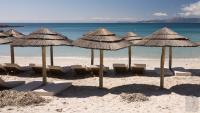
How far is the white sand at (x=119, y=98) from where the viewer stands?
26.7 ft

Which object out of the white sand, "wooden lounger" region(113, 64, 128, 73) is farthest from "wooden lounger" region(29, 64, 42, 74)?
Answer: "wooden lounger" region(113, 64, 128, 73)

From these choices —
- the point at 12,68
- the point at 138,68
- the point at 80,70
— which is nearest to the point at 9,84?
the point at 12,68

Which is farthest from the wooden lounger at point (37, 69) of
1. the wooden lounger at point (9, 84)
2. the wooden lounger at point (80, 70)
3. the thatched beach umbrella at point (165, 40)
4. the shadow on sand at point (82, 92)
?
the thatched beach umbrella at point (165, 40)

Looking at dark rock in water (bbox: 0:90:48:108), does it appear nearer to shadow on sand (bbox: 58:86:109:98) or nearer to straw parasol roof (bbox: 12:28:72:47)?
shadow on sand (bbox: 58:86:109:98)

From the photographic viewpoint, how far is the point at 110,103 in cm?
873

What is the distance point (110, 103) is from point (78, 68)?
152 inches

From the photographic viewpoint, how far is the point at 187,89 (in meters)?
10.2

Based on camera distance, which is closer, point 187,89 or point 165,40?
point 165,40

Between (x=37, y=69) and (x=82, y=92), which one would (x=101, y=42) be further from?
(x=37, y=69)

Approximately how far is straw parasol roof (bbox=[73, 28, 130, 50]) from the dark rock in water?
6.83 feet

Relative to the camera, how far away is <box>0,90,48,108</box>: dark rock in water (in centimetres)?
842

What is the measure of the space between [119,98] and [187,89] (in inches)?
96.8

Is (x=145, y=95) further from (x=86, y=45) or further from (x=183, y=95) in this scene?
(x=86, y=45)

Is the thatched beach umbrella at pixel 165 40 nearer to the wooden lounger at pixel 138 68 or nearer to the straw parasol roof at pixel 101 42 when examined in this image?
the straw parasol roof at pixel 101 42
